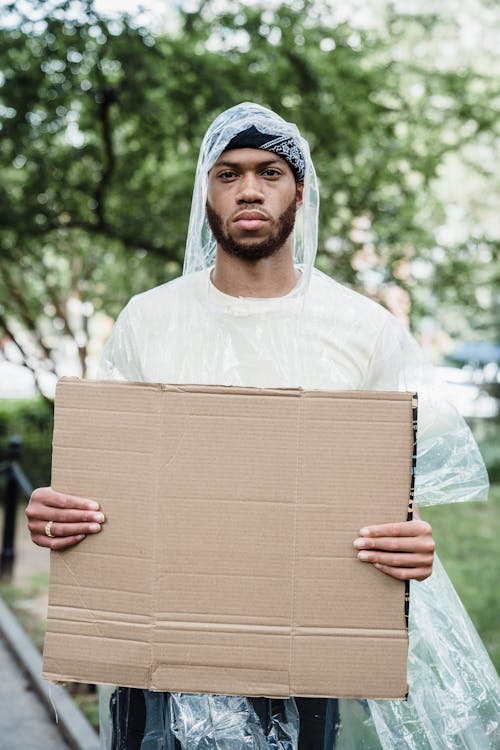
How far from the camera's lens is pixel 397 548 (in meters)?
1.54

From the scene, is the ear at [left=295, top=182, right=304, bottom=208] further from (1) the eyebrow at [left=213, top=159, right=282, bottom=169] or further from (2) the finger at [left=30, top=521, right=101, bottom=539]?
(2) the finger at [left=30, top=521, right=101, bottom=539]

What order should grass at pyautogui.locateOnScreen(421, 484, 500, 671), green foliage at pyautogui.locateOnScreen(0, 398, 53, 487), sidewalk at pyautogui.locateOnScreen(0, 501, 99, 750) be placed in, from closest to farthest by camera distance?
sidewalk at pyautogui.locateOnScreen(0, 501, 99, 750) < grass at pyautogui.locateOnScreen(421, 484, 500, 671) < green foliage at pyautogui.locateOnScreen(0, 398, 53, 487)

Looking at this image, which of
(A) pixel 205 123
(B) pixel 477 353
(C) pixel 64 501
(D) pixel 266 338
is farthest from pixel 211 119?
(B) pixel 477 353

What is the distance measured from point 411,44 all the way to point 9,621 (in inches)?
271

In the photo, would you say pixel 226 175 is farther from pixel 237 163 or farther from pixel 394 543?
pixel 394 543

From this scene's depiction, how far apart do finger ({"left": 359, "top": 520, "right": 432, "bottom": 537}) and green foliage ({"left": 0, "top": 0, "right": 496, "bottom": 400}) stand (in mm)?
4401

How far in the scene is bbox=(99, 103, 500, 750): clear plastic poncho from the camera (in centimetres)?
189

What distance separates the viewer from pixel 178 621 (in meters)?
1.56

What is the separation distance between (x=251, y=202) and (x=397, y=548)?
874mm

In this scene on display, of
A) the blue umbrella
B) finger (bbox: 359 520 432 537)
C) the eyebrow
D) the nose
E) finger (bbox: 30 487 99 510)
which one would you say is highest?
the blue umbrella

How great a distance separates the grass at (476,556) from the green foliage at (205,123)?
216cm

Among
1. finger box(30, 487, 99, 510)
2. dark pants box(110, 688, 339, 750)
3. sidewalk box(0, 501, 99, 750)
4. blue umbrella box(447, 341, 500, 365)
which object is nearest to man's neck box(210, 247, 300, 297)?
finger box(30, 487, 99, 510)

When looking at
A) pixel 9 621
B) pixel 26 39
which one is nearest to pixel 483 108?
pixel 26 39

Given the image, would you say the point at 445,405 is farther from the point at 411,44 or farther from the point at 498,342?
the point at 498,342
